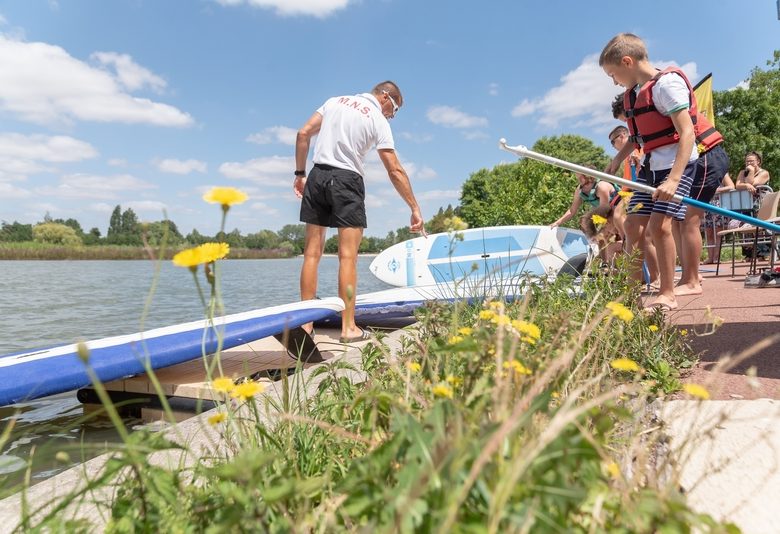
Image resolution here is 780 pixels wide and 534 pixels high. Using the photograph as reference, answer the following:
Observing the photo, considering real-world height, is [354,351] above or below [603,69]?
below

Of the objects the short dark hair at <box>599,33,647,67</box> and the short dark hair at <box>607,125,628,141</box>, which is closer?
the short dark hair at <box>599,33,647,67</box>

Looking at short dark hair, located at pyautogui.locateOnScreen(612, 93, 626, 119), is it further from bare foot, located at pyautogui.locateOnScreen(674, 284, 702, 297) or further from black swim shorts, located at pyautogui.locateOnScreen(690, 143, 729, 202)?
bare foot, located at pyautogui.locateOnScreen(674, 284, 702, 297)

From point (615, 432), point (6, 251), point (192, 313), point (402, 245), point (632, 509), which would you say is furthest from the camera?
point (6, 251)

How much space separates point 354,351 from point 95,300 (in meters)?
9.72

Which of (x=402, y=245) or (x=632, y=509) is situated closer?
(x=632, y=509)

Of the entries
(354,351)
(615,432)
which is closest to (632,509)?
(615,432)

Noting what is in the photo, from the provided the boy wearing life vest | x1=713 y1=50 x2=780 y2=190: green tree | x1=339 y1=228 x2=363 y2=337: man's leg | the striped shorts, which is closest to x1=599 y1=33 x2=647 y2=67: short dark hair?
the boy wearing life vest

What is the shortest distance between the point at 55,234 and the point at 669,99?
249ft

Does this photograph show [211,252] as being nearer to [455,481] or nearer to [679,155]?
[455,481]

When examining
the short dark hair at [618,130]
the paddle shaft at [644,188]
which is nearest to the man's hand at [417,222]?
the paddle shaft at [644,188]

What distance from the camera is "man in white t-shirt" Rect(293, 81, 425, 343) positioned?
13.0 feet

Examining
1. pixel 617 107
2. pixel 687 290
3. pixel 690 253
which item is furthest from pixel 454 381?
pixel 617 107

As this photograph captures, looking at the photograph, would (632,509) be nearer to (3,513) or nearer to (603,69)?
(3,513)

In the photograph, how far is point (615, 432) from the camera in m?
1.37
